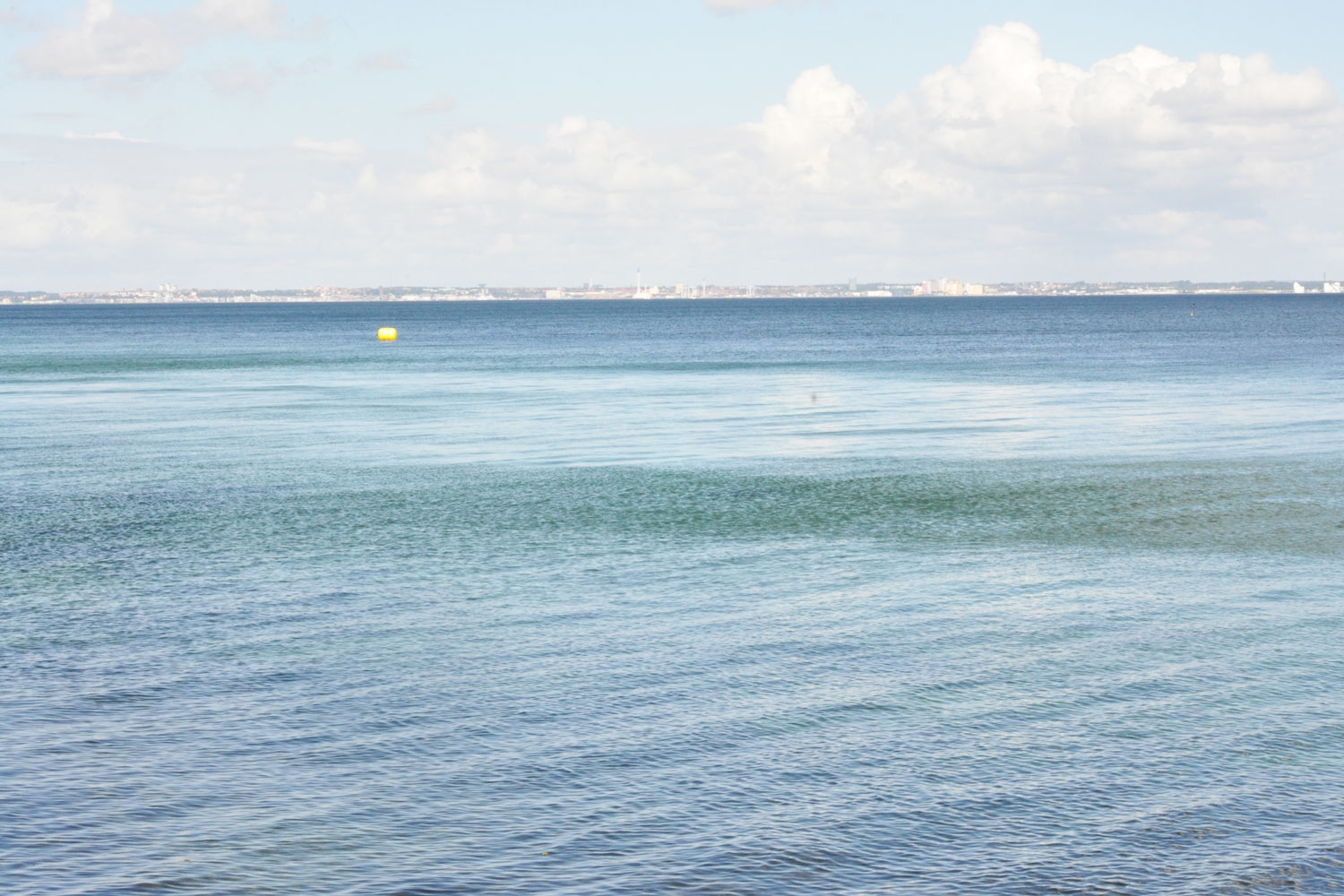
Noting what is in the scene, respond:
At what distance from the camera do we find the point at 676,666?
18688 mm

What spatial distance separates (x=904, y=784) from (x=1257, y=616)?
9563 millimetres

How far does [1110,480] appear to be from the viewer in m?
36.3

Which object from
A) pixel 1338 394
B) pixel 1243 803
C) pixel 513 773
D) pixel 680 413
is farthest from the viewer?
pixel 1338 394

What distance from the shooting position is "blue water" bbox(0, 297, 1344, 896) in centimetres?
1276

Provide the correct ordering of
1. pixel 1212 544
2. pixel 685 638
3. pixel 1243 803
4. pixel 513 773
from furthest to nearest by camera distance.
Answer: pixel 1212 544 < pixel 685 638 < pixel 513 773 < pixel 1243 803

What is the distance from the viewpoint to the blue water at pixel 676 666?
12758 millimetres

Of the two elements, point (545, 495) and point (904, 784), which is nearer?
point (904, 784)

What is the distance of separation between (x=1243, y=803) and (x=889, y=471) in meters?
24.8

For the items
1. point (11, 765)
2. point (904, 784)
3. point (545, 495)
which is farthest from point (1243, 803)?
point (545, 495)

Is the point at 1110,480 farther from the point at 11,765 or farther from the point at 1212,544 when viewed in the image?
the point at 11,765

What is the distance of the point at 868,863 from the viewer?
488 inches

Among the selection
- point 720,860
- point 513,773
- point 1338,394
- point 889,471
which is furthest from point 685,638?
point 1338,394

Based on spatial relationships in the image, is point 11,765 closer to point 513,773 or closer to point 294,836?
point 294,836

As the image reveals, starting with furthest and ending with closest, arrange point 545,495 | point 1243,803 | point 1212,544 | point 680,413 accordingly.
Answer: point 680,413
point 545,495
point 1212,544
point 1243,803
